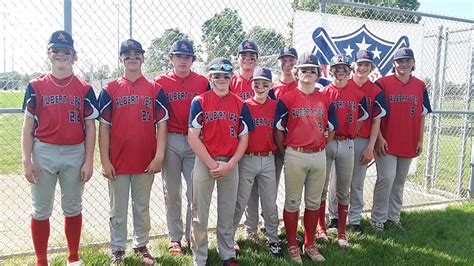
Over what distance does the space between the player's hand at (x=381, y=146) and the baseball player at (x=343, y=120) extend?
1.64 ft

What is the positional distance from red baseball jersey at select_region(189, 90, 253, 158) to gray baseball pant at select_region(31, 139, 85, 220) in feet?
3.40

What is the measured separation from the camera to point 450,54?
6465 mm

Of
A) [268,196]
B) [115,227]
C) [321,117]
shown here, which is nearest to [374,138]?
[321,117]

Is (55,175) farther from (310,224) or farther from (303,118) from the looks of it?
(310,224)

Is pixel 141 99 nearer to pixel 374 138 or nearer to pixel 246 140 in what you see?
pixel 246 140

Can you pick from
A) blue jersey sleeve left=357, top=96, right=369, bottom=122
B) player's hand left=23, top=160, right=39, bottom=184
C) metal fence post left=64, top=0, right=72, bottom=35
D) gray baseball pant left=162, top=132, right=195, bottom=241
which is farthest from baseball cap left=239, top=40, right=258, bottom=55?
player's hand left=23, top=160, right=39, bottom=184

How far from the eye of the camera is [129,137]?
3.49m

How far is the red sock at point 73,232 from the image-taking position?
11.3 feet

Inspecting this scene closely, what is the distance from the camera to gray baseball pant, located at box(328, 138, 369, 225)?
4488 mm

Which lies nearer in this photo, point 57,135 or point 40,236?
point 57,135

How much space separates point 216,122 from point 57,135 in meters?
1.32

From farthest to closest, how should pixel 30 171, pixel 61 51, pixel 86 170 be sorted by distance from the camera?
1. pixel 86 170
2. pixel 61 51
3. pixel 30 171

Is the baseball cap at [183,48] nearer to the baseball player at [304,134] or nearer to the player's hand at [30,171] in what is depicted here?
Answer: the baseball player at [304,134]

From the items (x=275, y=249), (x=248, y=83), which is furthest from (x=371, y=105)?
(x=275, y=249)
